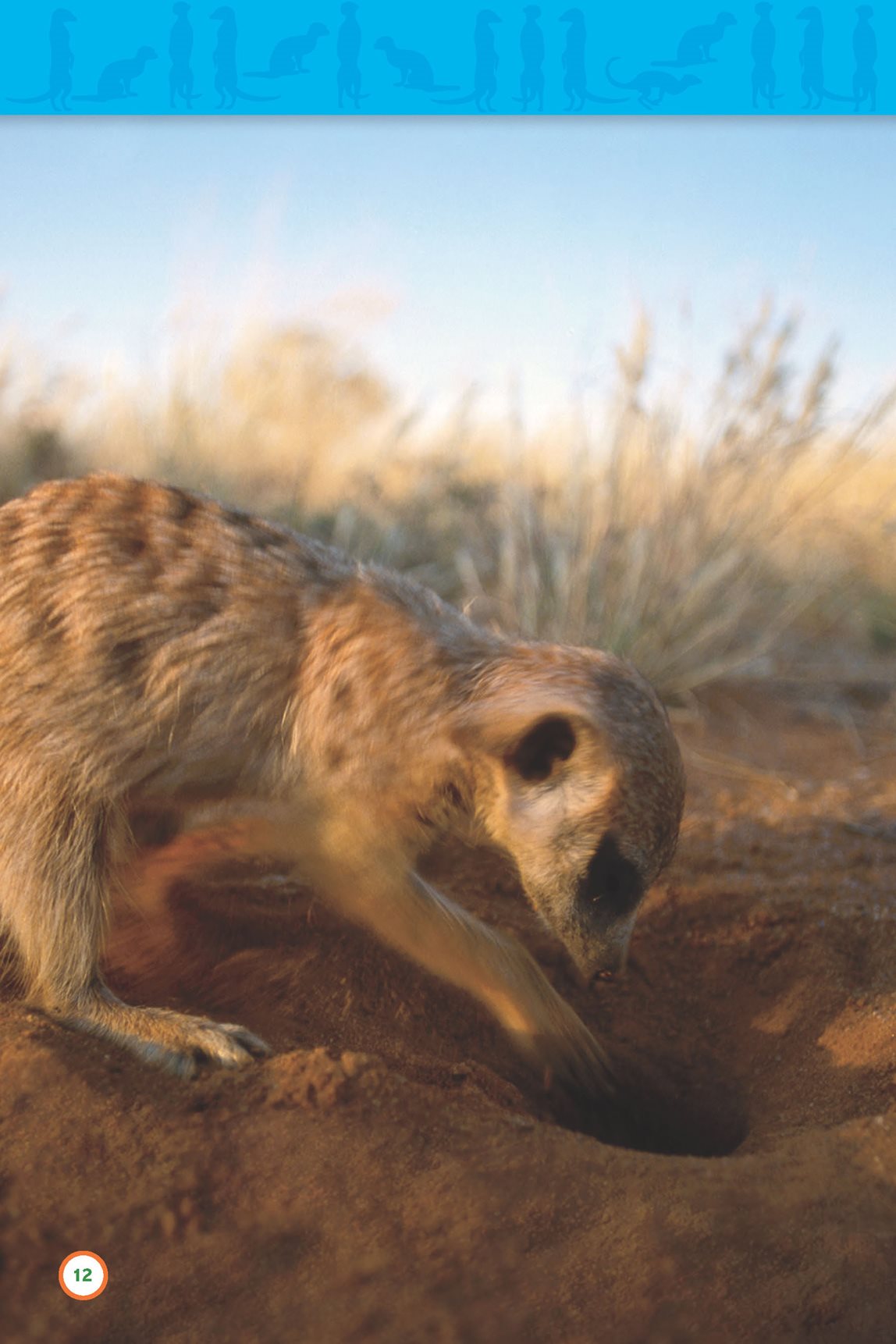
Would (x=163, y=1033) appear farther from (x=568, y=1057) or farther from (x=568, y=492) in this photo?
(x=568, y=492)

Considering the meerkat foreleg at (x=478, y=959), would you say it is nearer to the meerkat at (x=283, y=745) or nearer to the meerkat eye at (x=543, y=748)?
the meerkat at (x=283, y=745)

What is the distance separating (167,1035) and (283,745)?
68 cm

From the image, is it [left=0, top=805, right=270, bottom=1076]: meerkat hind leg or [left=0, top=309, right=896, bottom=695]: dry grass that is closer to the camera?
[left=0, top=805, right=270, bottom=1076]: meerkat hind leg

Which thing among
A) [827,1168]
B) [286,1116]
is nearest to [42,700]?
[286,1116]

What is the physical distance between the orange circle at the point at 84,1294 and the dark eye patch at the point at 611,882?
1.30 metres

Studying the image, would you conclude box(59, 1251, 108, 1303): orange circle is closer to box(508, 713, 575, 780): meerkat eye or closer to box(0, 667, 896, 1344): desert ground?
box(0, 667, 896, 1344): desert ground

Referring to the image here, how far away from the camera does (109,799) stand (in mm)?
2730

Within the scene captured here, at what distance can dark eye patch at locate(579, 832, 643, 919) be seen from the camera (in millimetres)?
2674

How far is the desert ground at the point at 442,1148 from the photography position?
184 cm

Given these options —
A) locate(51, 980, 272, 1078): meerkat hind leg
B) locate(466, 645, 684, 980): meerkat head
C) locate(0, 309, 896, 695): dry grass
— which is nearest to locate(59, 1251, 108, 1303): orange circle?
locate(51, 980, 272, 1078): meerkat hind leg

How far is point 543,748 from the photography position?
2.69 m

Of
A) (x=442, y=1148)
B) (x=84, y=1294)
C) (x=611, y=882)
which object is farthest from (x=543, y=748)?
(x=84, y=1294)

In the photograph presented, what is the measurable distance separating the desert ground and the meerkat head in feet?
1.61

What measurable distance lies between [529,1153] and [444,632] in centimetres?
122
